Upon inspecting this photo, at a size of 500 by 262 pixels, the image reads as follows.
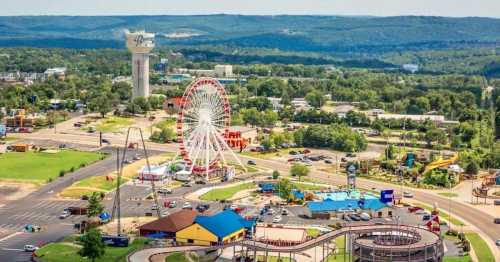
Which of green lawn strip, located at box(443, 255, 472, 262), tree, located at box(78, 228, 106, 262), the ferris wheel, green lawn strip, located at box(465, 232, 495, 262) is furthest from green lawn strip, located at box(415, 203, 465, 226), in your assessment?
tree, located at box(78, 228, 106, 262)

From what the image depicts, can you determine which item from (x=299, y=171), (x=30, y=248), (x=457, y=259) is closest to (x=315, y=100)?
(x=299, y=171)

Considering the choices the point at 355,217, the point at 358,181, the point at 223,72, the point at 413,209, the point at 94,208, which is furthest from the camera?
the point at 223,72

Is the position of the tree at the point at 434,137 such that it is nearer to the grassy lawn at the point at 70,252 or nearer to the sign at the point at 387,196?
the sign at the point at 387,196

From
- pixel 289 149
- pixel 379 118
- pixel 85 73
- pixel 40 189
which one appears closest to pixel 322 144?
pixel 289 149

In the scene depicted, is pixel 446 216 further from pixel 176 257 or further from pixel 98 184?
pixel 98 184

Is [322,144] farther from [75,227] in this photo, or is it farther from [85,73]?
[85,73]

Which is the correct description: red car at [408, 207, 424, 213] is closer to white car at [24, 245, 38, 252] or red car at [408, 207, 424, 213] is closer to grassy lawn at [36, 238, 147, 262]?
grassy lawn at [36, 238, 147, 262]

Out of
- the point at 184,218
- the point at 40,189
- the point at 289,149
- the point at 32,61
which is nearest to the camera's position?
the point at 184,218

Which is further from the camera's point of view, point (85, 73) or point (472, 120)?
point (85, 73)
